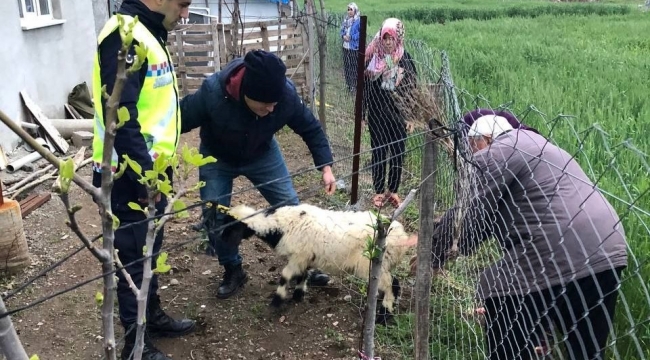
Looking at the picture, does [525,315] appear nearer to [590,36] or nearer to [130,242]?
[130,242]

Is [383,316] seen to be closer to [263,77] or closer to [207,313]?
[207,313]

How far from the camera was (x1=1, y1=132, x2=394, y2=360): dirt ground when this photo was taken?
A: 139 inches

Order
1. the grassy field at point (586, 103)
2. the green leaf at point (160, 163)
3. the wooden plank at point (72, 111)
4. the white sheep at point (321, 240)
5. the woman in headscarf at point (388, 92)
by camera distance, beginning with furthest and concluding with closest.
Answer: the wooden plank at point (72, 111), the woman in headscarf at point (388, 92), the white sheep at point (321, 240), the grassy field at point (586, 103), the green leaf at point (160, 163)

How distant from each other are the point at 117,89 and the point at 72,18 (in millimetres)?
9616

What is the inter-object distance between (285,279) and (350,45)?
15.5 ft

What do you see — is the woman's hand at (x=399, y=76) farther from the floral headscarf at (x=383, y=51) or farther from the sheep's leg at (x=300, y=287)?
the sheep's leg at (x=300, y=287)

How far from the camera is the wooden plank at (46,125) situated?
7.58 metres

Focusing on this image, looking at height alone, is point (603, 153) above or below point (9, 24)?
below

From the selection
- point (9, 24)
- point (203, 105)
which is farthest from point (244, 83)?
point (9, 24)

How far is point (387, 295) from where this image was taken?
12.1 feet

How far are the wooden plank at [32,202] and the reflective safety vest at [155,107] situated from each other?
2974 mm

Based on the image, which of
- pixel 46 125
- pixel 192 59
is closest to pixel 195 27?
pixel 192 59

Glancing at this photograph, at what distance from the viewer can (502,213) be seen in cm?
269

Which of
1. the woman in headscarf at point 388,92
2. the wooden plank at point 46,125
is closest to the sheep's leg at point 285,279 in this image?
the woman in headscarf at point 388,92
